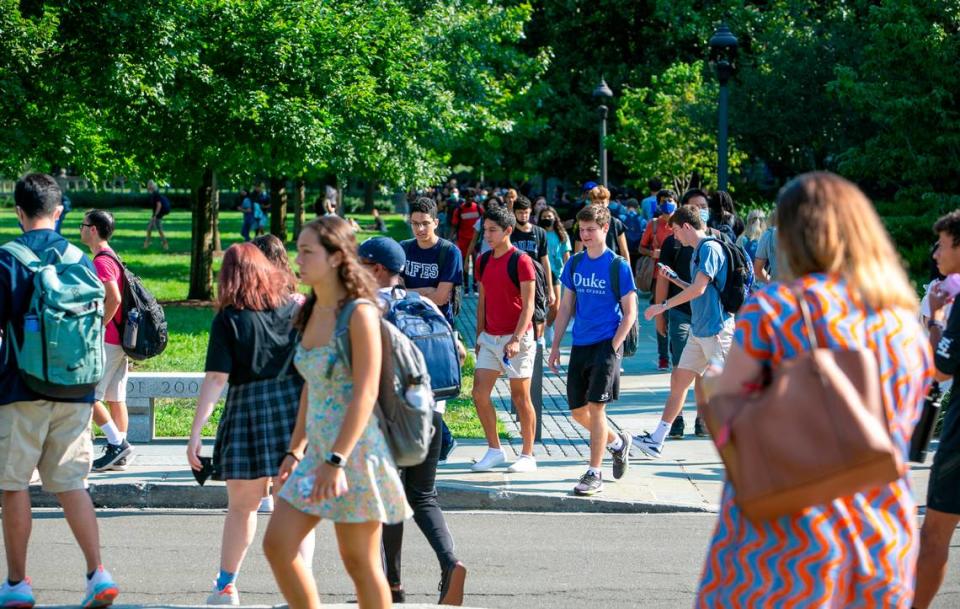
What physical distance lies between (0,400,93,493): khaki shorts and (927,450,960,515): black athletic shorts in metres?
3.70

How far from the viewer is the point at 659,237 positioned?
15.2 metres

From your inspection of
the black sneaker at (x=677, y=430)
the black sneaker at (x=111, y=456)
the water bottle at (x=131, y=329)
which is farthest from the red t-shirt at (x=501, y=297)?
the black sneaker at (x=111, y=456)

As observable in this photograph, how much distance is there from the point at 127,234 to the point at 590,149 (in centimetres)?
1613

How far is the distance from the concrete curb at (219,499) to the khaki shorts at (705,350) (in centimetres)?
167

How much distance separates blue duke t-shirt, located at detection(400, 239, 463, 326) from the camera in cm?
853

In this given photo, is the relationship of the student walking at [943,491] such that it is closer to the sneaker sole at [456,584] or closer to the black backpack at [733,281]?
the sneaker sole at [456,584]

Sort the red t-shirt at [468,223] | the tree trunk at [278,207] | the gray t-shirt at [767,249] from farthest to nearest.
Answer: the tree trunk at [278,207] < the red t-shirt at [468,223] < the gray t-shirt at [767,249]

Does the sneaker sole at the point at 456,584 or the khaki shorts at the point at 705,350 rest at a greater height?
the khaki shorts at the point at 705,350

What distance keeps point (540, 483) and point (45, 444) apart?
3.83m

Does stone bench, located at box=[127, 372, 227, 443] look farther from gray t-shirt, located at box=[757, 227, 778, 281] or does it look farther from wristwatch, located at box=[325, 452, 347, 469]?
wristwatch, located at box=[325, 452, 347, 469]

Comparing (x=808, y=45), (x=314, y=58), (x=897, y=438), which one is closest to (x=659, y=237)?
(x=314, y=58)

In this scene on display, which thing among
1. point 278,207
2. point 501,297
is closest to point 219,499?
point 501,297

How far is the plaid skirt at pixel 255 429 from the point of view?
5605mm

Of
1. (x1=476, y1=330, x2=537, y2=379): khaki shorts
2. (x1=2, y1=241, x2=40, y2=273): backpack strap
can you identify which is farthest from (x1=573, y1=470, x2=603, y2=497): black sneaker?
Answer: (x1=2, y1=241, x2=40, y2=273): backpack strap
